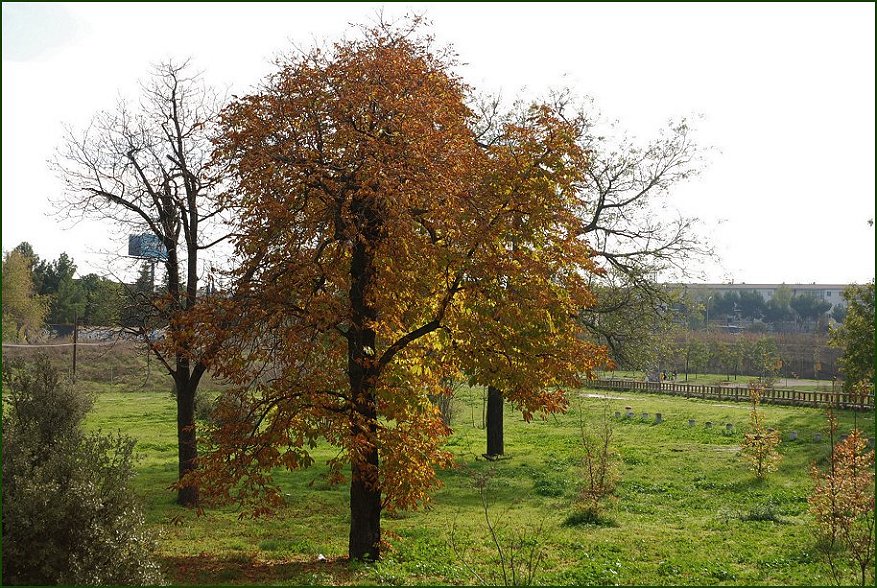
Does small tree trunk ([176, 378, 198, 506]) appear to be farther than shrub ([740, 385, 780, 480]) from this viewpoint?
No

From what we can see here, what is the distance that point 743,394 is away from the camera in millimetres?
37969

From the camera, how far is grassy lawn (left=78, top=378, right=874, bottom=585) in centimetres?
1075

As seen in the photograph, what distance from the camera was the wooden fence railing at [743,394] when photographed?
30.8 meters

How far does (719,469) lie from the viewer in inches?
786

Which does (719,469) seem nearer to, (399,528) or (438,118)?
(399,528)

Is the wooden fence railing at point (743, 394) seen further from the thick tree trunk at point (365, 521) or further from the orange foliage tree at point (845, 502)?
the thick tree trunk at point (365, 521)

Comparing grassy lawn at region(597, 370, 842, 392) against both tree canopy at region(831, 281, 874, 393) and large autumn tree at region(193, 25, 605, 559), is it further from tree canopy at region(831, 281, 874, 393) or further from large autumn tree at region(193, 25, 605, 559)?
large autumn tree at region(193, 25, 605, 559)

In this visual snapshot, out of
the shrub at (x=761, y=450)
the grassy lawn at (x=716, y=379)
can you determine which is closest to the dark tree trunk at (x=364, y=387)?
the shrub at (x=761, y=450)

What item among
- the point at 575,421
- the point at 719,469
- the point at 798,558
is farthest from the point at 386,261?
the point at 575,421

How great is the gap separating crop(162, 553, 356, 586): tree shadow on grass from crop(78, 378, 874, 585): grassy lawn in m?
0.03

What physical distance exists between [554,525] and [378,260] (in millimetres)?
6446

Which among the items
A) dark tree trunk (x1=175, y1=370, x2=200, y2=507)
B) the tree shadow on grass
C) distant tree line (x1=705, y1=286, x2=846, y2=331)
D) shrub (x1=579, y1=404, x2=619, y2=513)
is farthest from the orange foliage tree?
distant tree line (x1=705, y1=286, x2=846, y2=331)

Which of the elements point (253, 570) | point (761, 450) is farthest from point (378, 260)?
point (761, 450)

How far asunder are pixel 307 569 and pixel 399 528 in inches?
126
